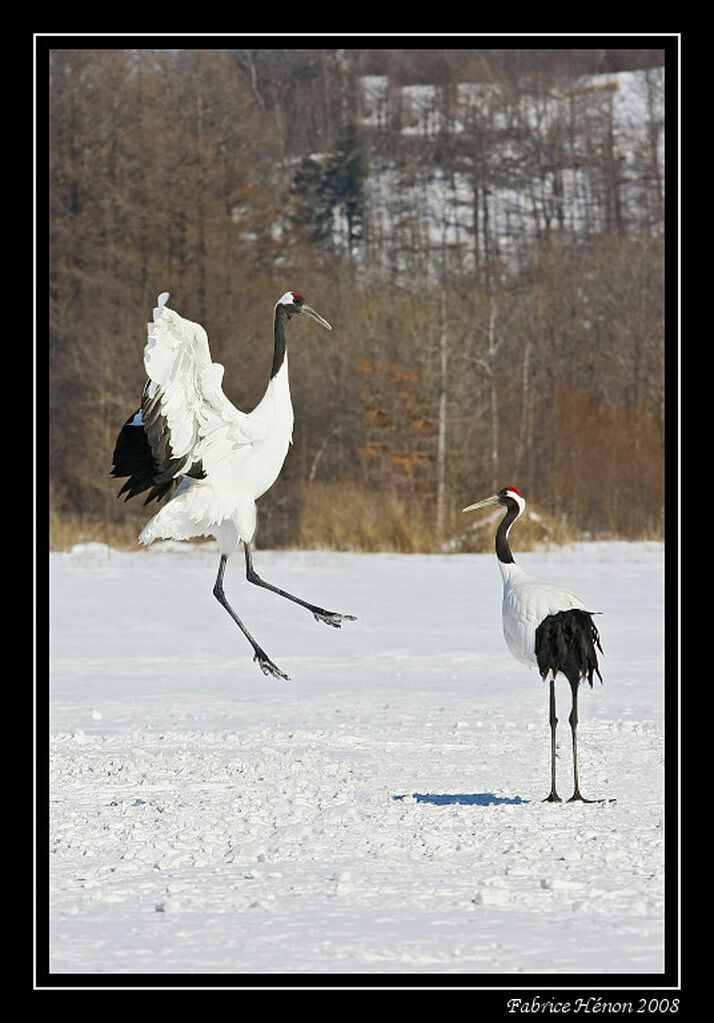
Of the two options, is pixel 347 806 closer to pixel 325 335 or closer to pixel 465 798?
pixel 465 798

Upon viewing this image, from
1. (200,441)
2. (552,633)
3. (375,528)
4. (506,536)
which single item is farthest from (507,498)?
(375,528)

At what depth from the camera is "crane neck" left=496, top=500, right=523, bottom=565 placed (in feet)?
23.7

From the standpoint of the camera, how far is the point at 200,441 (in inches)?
232

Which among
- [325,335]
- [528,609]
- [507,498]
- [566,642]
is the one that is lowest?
[566,642]

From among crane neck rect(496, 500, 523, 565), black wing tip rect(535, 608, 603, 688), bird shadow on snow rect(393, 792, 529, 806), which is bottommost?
bird shadow on snow rect(393, 792, 529, 806)

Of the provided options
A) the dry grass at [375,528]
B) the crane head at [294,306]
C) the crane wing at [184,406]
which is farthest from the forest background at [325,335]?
the crane wing at [184,406]

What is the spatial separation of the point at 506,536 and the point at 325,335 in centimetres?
1939

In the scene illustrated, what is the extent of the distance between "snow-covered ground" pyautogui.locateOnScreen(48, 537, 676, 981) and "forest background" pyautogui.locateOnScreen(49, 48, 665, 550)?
31.8ft

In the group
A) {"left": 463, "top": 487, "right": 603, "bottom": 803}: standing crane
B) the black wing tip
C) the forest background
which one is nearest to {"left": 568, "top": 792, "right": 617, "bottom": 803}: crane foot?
{"left": 463, "top": 487, "right": 603, "bottom": 803}: standing crane

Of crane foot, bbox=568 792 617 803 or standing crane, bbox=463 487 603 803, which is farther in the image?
crane foot, bbox=568 792 617 803

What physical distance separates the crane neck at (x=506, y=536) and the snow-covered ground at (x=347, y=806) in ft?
3.55

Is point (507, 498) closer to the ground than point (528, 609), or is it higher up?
higher up

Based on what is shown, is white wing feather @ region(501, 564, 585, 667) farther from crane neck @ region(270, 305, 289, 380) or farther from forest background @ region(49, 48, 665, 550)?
forest background @ region(49, 48, 665, 550)

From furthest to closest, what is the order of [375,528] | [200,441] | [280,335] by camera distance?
[375,528] < [280,335] < [200,441]
